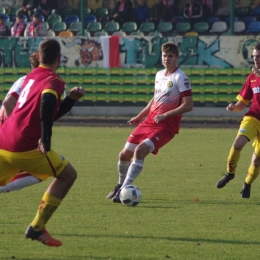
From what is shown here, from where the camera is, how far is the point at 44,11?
1153 inches

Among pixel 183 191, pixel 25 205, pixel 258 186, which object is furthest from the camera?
pixel 258 186

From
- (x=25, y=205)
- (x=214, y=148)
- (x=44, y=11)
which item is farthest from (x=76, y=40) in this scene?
(x=25, y=205)

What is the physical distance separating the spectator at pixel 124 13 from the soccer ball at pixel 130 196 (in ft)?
63.5

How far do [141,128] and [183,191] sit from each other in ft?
4.20

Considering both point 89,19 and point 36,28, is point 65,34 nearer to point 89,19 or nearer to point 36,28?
point 36,28

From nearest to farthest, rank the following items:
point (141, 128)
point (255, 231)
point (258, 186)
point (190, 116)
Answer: point (255, 231), point (141, 128), point (258, 186), point (190, 116)

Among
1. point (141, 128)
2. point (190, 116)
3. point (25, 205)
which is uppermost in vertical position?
point (141, 128)

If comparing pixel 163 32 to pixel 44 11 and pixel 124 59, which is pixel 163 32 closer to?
pixel 124 59

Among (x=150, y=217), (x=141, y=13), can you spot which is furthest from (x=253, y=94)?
(x=141, y=13)

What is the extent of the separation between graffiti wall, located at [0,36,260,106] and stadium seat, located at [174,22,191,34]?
7.58 feet

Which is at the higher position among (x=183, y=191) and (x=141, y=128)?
(x=141, y=128)

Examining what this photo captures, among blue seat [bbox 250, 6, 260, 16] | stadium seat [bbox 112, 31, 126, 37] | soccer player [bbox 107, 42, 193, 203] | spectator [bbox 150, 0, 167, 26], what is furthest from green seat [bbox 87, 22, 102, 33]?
soccer player [bbox 107, 42, 193, 203]

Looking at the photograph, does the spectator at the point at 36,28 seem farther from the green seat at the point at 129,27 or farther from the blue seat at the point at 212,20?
the blue seat at the point at 212,20

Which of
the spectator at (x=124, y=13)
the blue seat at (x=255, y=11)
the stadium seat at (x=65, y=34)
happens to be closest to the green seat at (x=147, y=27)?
the spectator at (x=124, y=13)
